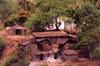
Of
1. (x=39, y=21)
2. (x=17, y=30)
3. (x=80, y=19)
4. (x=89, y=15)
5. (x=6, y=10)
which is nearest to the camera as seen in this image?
(x=89, y=15)

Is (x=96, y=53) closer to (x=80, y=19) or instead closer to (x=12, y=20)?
(x=80, y=19)

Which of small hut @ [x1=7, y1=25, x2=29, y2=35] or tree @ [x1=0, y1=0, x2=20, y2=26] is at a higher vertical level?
tree @ [x1=0, y1=0, x2=20, y2=26]

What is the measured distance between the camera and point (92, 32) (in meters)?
12.3

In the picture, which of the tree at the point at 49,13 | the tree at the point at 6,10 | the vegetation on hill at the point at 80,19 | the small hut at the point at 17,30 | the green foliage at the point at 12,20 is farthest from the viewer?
the tree at the point at 6,10

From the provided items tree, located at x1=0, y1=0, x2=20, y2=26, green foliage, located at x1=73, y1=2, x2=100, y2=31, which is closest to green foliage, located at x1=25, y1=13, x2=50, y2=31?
green foliage, located at x1=73, y1=2, x2=100, y2=31

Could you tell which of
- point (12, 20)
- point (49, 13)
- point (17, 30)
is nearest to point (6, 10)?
point (12, 20)

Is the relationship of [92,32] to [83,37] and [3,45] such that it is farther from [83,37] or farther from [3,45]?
[3,45]

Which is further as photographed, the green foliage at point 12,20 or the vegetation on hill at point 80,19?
the green foliage at point 12,20

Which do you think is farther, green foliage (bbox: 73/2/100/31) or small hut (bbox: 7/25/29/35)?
small hut (bbox: 7/25/29/35)

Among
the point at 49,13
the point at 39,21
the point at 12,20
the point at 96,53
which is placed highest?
the point at 49,13

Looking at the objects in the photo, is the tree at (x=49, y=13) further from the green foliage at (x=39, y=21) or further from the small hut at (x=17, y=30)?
the small hut at (x=17, y=30)

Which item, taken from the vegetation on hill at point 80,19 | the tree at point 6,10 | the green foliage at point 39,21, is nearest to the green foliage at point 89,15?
the vegetation on hill at point 80,19

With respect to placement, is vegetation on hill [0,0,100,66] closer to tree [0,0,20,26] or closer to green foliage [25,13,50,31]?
green foliage [25,13,50,31]

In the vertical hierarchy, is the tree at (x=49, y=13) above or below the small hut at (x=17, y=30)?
above
